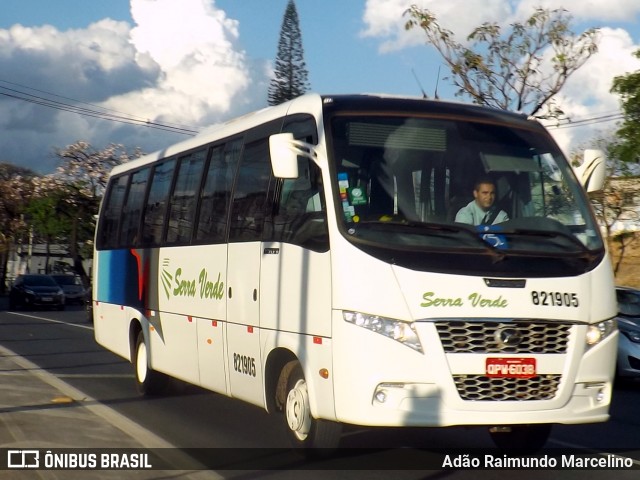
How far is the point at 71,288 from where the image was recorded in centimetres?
4662

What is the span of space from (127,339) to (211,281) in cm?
376

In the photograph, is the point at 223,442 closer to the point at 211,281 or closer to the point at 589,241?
the point at 211,281

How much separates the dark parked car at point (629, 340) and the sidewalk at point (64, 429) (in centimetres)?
761

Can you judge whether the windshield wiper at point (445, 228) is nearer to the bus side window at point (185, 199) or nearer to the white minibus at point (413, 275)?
the white minibus at point (413, 275)

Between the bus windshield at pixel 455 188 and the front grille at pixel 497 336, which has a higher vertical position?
the bus windshield at pixel 455 188

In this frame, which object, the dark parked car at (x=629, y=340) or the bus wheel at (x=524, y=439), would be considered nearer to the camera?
the bus wheel at (x=524, y=439)

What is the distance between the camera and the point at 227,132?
1087 cm

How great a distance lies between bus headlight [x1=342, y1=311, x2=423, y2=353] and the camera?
7.50 metres

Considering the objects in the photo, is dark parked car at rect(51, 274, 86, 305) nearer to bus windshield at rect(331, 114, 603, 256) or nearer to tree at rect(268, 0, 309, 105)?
tree at rect(268, 0, 309, 105)

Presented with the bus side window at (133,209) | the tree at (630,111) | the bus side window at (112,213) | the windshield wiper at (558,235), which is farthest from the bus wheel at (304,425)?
the tree at (630,111)

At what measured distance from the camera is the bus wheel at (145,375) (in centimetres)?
1298

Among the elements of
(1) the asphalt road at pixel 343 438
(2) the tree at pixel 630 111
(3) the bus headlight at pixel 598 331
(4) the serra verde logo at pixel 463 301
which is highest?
(2) the tree at pixel 630 111

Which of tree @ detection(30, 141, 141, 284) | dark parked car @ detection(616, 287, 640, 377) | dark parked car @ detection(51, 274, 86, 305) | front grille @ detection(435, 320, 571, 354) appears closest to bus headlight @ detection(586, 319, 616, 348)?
front grille @ detection(435, 320, 571, 354)

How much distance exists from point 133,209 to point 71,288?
3371 centimetres
